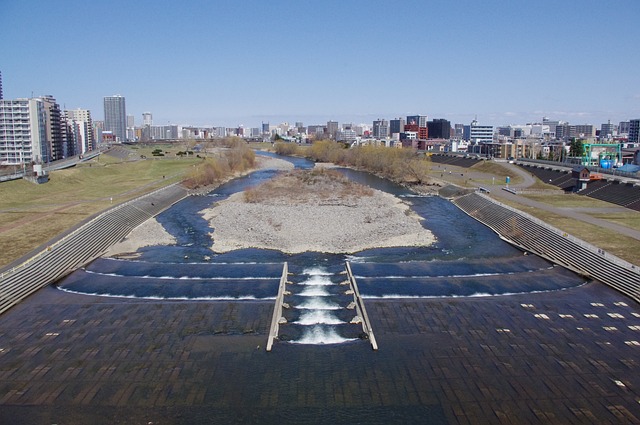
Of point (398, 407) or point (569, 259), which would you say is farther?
point (569, 259)

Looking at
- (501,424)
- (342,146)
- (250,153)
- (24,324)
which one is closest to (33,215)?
(24,324)

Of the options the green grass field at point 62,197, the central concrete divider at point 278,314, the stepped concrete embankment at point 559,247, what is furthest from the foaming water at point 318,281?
the green grass field at point 62,197

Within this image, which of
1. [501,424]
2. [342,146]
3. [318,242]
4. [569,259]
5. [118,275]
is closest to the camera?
[501,424]

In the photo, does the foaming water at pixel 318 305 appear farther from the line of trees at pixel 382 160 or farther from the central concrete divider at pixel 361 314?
the line of trees at pixel 382 160

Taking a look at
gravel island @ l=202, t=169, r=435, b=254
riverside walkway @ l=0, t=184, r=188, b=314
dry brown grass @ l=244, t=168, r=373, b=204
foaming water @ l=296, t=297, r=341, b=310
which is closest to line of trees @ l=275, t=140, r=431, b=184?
dry brown grass @ l=244, t=168, r=373, b=204

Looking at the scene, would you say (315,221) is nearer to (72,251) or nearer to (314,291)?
(314,291)

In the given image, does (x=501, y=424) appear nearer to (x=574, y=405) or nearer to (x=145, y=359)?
(x=574, y=405)

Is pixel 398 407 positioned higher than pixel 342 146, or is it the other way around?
pixel 342 146

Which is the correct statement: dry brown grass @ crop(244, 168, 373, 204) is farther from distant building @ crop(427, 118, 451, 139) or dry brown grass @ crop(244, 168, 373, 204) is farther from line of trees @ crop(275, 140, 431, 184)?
distant building @ crop(427, 118, 451, 139)
